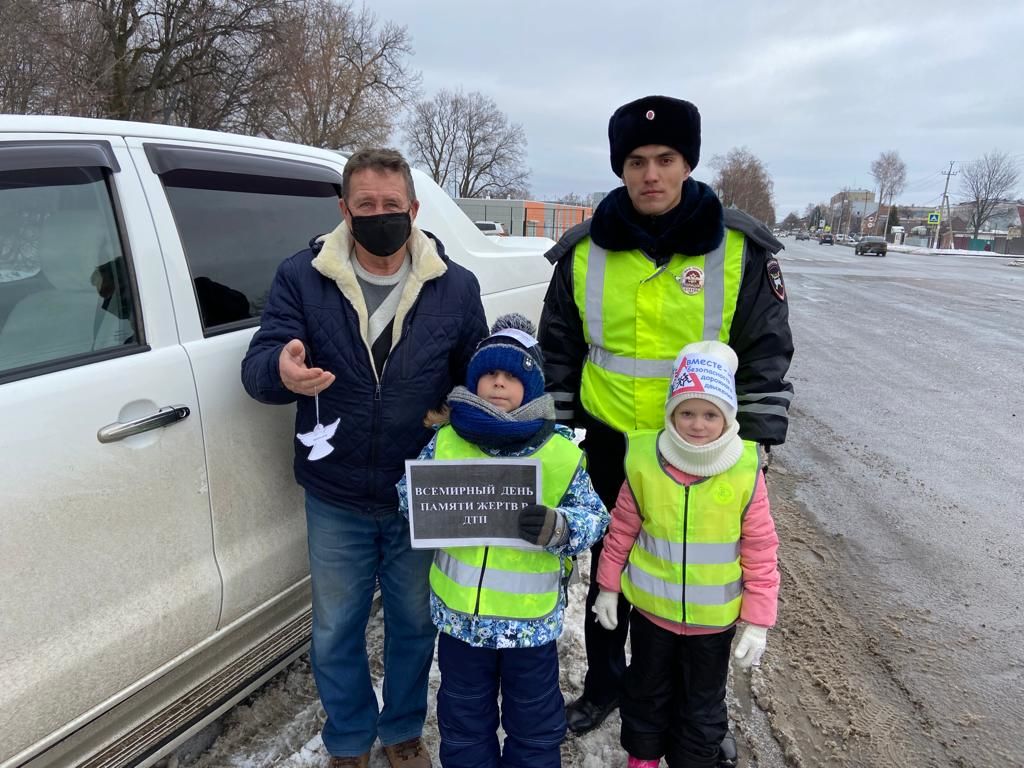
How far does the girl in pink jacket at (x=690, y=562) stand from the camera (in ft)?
6.18

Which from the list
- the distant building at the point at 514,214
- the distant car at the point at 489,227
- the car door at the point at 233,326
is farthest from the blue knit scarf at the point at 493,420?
the distant building at the point at 514,214

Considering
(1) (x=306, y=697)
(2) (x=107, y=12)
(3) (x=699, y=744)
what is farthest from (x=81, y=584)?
(2) (x=107, y=12)

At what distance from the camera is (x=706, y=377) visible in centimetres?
183

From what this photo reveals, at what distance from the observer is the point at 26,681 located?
4.96ft

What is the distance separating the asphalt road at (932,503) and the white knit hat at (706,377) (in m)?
1.60

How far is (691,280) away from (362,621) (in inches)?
57.9

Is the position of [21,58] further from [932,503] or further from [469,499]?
[932,503]

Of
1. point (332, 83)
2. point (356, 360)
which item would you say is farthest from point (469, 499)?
point (332, 83)

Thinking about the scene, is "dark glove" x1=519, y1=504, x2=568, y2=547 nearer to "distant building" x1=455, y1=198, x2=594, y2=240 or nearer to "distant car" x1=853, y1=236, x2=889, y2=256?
"distant building" x1=455, y1=198, x2=594, y2=240

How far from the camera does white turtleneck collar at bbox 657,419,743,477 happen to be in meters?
1.86

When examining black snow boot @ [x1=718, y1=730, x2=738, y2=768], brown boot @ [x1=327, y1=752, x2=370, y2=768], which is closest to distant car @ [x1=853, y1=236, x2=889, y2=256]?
black snow boot @ [x1=718, y1=730, x2=738, y2=768]

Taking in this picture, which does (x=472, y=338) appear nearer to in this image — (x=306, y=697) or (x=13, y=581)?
(x=13, y=581)

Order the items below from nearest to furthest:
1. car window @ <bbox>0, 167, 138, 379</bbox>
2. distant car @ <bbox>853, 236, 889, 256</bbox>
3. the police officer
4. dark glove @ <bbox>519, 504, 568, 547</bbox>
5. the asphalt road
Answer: car window @ <bbox>0, 167, 138, 379</bbox> → dark glove @ <bbox>519, 504, 568, 547</bbox> → the police officer → the asphalt road → distant car @ <bbox>853, 236, 889, 256</bbox>

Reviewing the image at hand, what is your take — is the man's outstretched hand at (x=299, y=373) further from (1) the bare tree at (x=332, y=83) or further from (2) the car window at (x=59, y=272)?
(1) the bare tree at (x=332, y=83)
